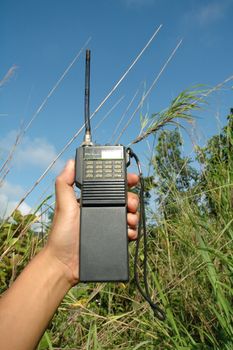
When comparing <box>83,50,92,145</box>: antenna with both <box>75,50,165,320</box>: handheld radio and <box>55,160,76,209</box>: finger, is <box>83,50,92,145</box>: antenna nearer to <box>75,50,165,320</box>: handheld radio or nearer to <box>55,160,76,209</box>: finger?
<box>75,50,165,320</box>: handheld radio

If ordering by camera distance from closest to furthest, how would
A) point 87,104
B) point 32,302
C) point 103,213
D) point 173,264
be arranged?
point 32,302, point 103,213, point 87,104, point 173,264

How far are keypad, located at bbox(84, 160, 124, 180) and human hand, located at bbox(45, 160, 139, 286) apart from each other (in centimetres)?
4

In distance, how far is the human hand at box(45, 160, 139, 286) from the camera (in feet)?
4.31

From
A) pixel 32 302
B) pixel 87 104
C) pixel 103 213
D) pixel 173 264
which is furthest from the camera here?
pixel 173 264

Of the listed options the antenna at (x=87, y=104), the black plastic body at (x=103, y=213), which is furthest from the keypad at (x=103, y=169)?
the antenna at (x=87, y=104)

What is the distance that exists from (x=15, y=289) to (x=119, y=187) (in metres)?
0.45

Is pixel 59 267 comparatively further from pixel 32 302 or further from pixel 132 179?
pixel 132 179

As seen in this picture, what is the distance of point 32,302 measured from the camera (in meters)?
1.18

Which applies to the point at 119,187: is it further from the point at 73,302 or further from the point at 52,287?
the point at 73,302

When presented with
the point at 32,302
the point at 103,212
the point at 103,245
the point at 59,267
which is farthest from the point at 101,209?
the point at 32,302

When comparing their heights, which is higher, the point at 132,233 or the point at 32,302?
the point at 132,233

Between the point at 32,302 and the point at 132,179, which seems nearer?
the point at 32,302

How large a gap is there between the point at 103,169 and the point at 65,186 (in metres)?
0.14

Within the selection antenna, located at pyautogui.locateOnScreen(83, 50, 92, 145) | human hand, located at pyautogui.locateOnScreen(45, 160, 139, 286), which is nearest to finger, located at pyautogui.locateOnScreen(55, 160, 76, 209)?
human hand, located at pyautogui.locateOnScreen(45, 160, 139, 286)
